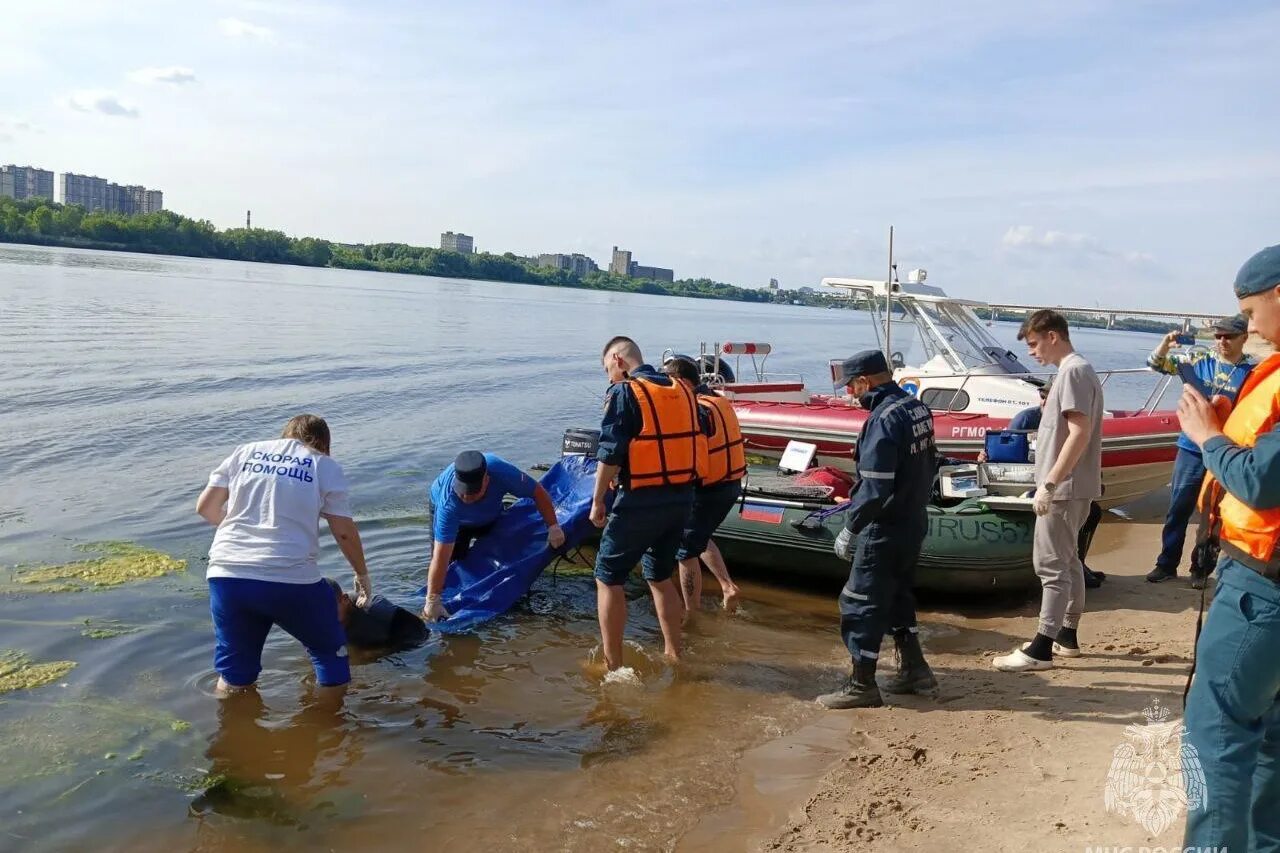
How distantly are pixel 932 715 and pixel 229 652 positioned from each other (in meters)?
3.41

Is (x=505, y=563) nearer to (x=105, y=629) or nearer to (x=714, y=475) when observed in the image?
(x=714, y=475)

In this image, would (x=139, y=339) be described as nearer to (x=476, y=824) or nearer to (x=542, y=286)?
(x=476, y=824)

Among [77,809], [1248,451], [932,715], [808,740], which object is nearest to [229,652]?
[77,809]

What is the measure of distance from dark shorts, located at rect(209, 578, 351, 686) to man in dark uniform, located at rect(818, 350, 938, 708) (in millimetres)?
2491

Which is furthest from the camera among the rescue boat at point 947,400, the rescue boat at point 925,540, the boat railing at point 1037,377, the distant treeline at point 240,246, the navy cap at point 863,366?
the distant treeline at point 240,246

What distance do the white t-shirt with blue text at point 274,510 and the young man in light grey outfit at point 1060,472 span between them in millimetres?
3572

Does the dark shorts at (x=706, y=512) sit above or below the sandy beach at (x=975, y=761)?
above

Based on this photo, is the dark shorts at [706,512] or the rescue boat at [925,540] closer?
the dark shorts at [706,512]

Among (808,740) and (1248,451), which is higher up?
(1248,451)

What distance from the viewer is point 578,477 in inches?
267

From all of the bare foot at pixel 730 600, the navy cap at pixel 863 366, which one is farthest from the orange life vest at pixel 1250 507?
the bare foot at pixel 730 600

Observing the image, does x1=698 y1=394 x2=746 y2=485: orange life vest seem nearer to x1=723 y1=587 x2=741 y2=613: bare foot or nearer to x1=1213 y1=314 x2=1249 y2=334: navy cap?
x1=723 y1=587 x2=741 y2=613: bare foot

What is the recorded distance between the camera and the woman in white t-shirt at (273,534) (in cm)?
402

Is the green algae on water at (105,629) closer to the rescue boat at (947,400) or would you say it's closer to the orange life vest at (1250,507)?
the orange life vest at (1250,507)
